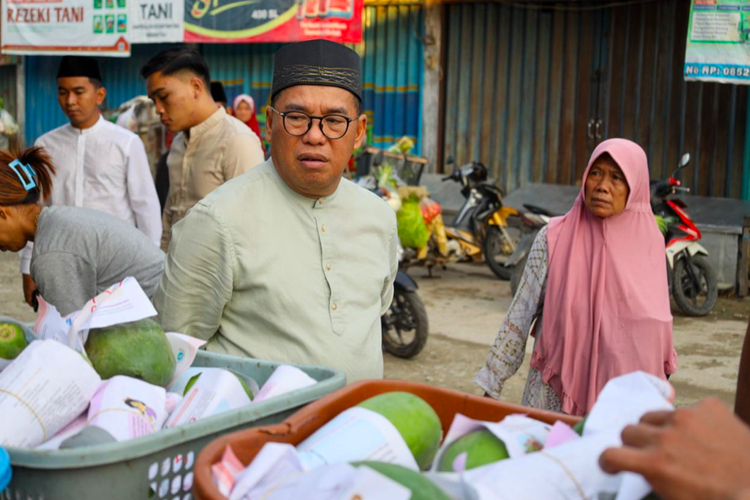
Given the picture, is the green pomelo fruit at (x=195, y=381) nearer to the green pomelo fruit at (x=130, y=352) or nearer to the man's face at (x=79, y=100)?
the green pomelo fruit at (x=130, y=352)

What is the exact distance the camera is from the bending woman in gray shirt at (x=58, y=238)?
2.95 meters

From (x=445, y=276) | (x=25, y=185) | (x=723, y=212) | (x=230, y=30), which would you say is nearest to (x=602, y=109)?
(x=723, y=212)

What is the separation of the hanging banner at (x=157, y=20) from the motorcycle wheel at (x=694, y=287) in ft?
21.8

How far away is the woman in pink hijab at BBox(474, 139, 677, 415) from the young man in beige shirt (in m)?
1.61

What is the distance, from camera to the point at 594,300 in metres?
3.48

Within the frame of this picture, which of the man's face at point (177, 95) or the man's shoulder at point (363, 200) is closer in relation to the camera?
the man's shoulder at point (363, 200)

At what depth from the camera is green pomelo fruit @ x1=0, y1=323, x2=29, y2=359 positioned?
168cm

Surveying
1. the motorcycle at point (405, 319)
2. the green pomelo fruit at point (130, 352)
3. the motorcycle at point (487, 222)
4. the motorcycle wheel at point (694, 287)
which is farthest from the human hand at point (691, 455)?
the motorcycle at point (487, 222)

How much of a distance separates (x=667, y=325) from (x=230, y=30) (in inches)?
327

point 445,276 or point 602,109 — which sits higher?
point 602,109

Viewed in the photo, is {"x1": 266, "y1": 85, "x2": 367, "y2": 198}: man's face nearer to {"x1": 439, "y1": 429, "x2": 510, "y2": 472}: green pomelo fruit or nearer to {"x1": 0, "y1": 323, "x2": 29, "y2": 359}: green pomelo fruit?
{"x1": 0, "y1": 323, "x2": 29, "y2": 359}: green pomelo fruit

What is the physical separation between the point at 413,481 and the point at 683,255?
715cm

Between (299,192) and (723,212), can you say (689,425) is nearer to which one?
(299,192)

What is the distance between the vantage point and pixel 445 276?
9625 millimetres
